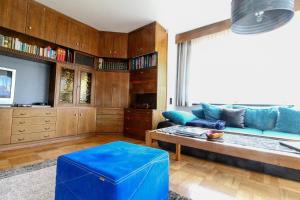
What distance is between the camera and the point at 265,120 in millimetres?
2500

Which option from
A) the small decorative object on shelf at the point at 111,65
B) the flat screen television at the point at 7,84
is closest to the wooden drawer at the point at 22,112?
the flat screen television at the point at 7,84

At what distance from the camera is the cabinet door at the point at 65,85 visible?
2.98m

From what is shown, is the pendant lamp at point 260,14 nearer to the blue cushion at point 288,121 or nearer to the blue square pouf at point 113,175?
the blue square pouf at point 113,175

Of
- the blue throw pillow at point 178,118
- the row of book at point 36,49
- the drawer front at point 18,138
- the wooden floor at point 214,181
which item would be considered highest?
the row of book at point 36,49

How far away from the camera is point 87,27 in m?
3.44

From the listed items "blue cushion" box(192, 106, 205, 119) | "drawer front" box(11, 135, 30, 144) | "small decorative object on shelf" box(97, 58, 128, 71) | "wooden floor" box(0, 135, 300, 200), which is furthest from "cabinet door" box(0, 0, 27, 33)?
"blue cushion" box(192, 106, 205, 119)

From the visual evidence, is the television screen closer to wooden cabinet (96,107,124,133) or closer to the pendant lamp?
wooden cabinet (96,107,124,133)

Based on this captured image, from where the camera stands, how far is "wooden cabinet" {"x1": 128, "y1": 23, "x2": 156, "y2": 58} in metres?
3.30

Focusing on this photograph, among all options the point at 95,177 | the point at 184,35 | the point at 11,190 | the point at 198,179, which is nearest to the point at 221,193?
the point at 198,179

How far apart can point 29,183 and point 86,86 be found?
7.83ft

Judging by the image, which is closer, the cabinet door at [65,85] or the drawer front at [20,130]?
the drawer front at [20,130]

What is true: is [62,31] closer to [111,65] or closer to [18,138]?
[111,65]

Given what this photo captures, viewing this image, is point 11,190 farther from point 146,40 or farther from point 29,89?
point 146,40

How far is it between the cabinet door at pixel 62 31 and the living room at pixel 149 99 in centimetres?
2
